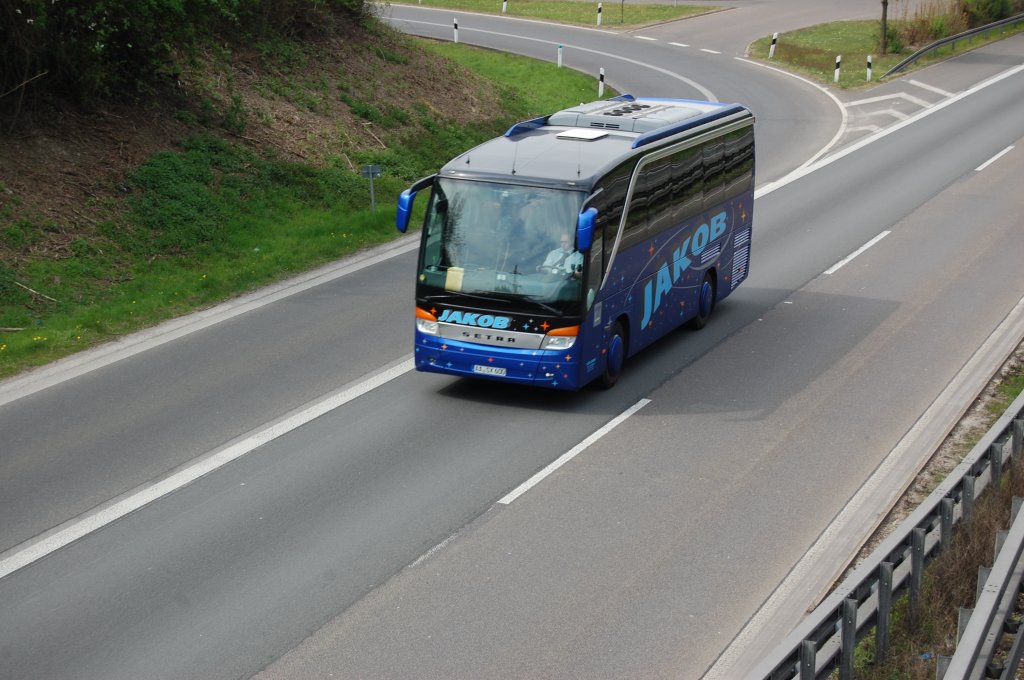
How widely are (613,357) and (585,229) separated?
2083 mm

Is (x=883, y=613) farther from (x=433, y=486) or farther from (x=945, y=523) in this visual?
(x=433, y=486)

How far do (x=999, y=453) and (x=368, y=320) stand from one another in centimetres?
948

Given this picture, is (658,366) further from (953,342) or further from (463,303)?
(953,342)

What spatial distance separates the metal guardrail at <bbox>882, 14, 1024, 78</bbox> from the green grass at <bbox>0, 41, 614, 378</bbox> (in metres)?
20.8

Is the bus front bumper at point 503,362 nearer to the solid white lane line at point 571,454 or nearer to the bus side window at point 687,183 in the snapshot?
the solid white lane line at point 571,454

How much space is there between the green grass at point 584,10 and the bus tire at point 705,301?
115 feet

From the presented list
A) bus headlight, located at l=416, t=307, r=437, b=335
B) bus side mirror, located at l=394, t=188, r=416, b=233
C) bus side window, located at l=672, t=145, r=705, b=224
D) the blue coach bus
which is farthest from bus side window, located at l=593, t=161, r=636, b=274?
bus side mirror, located at l=394, t=188, r=416, b=233

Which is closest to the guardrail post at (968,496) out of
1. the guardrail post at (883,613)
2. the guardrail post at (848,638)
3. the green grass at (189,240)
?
the guardrail post at (883,613)

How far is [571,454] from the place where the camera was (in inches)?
505

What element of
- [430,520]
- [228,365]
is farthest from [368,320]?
[430,520]

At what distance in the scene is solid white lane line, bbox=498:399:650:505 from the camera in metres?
11.9

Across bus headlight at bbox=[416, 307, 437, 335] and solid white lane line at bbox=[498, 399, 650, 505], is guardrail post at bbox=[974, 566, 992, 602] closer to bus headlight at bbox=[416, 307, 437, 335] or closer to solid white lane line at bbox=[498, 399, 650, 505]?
solid white lane line at bbox=[498, 399, 650, 505]

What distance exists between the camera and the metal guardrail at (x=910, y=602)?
23.2 ft

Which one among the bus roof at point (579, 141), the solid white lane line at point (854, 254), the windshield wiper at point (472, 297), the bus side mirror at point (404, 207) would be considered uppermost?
the bus roof at point (579, 141)
